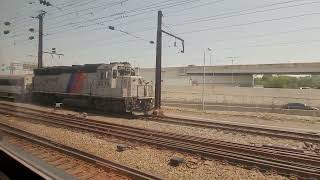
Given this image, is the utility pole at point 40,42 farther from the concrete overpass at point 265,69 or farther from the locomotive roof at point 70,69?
the concrete overpass at point 265,69

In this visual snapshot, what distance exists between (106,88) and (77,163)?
14.3 m

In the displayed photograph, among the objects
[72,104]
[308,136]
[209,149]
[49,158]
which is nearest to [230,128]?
[308,136]

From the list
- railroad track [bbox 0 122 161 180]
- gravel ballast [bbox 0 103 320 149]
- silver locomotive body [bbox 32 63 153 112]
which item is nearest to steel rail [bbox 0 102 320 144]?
gravel ballast [bbox 0 103 320 149]

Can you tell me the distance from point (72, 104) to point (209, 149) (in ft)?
59.7

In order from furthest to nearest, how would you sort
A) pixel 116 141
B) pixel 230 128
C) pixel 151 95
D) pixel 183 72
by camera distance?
pixel 183 72
pixel 151 95
pixel 230 128
pixel 116 141

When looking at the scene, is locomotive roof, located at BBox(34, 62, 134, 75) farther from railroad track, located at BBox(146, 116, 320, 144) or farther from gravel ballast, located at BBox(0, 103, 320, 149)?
railroad track, located at BBox(146, 116, 320, 144)

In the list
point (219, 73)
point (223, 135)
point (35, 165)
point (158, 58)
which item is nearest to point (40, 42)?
point (158, 58)

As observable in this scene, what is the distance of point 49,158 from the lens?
11586 millimetres

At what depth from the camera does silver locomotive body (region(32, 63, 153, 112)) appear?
24156mm

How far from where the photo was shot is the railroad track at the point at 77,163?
945 centimetres

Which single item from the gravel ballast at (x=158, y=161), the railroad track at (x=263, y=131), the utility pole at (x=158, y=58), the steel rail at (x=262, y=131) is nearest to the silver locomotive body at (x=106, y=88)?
the steel rail at (x=262, y=131)

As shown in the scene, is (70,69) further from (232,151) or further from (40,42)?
(232,151)

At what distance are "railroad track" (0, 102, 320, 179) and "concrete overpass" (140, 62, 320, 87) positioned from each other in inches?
2793

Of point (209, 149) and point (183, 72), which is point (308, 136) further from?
point (183, 72)
